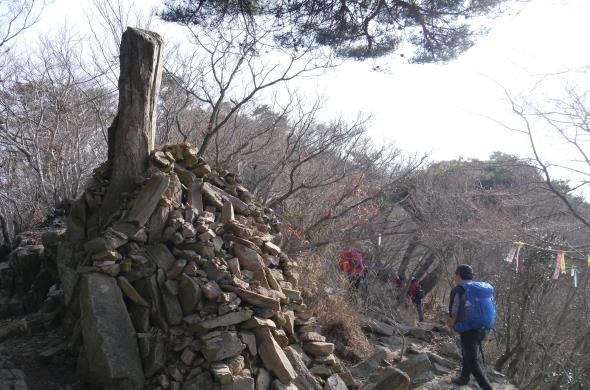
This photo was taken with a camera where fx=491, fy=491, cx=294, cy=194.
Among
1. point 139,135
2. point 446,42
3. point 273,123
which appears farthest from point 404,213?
point 139,135

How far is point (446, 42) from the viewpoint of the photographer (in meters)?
7.66

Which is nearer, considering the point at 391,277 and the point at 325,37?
the point at 325,37

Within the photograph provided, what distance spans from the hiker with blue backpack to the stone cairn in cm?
135

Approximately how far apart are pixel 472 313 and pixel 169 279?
124 inches

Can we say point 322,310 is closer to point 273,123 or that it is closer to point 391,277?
point 273,123

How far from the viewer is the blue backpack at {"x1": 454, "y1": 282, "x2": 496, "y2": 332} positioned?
17.0 ft

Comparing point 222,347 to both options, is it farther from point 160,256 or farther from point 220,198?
point 220,198

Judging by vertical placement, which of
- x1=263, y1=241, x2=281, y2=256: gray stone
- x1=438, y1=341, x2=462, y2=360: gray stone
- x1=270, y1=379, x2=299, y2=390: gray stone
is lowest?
x1=438, y1=341, x2=462, y2=360: gray stone

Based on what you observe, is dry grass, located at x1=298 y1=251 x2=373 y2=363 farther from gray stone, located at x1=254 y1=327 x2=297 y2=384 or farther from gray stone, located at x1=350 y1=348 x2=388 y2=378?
gray stone, located at x1=254 y1=327 x2=297 y2=384

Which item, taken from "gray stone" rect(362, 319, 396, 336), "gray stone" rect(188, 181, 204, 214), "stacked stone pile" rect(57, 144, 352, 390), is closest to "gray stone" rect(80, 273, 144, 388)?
"stacked stone pile" rect(57, 144, 352, 390)

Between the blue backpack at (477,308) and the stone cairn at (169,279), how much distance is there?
1408 millimetres

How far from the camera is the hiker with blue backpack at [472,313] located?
5211 mm

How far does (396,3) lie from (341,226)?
5732 millimetres

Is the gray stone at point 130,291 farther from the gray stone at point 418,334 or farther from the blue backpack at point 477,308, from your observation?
the gray stone at point 418,334
